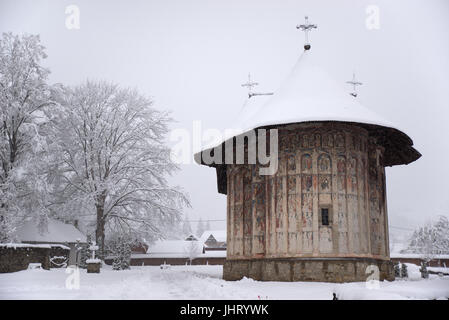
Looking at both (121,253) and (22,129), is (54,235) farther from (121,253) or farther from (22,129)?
(22,129)

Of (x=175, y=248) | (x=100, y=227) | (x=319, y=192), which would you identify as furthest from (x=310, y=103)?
(x=175, y=248)

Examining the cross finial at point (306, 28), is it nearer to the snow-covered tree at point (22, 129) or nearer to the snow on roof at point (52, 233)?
the snow-covered tree at point (22, 129)

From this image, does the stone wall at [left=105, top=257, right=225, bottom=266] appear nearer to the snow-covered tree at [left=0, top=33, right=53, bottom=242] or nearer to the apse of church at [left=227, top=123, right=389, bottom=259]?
the snow-covered tree at [left=0, top=33, right=53, bottom=242]

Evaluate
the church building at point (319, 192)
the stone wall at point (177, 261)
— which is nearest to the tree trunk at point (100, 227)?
the church building at point (319, 192)

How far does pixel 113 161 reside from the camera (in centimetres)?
3731

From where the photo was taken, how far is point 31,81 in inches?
1281

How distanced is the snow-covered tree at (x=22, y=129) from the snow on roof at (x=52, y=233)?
5.97 metres

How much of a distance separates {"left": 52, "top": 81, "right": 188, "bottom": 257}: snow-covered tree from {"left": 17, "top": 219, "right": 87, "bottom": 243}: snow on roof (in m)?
4.11

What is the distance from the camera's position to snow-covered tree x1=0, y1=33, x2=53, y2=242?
99.4ft

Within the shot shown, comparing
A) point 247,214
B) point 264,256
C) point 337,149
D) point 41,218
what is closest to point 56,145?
point 41,218

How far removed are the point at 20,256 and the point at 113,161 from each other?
1494 cm

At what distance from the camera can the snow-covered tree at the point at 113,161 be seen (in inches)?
1411
